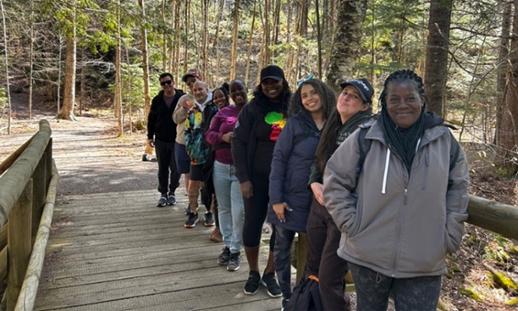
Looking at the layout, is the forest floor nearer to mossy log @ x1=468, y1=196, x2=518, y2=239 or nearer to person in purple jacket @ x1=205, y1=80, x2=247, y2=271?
person in purple jacket @ x1=205, y1=80, x2=247, y2=271

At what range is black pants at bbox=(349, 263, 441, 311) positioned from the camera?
2.05 metres

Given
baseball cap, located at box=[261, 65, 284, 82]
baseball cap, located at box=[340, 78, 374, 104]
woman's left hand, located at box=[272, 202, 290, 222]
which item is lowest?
woman's left hand, located at box=[272, 202, 290, 222]

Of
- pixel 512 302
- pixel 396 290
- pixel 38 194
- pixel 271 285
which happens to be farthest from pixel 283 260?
pixel 512 302

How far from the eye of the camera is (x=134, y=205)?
6570mm

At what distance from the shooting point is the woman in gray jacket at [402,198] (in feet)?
6.51

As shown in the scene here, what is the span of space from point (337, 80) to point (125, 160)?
8.39m

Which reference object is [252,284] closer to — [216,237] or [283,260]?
[283,260]

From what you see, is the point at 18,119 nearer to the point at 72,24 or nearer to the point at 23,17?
the point at 23,17

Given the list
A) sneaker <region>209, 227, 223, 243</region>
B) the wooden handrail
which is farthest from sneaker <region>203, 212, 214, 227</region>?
the wooden handrail

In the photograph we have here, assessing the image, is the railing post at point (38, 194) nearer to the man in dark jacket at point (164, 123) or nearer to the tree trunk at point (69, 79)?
the man in dark jacket at point (164, 123)

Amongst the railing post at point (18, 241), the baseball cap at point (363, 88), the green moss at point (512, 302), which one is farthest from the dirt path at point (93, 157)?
the baseball cap at point (363, 88)

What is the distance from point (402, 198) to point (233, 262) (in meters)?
2.37

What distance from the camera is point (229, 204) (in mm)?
4211

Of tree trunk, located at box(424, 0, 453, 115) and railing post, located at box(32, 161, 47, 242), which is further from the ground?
tree trunk, located at box(424, 0, 453, 115)
